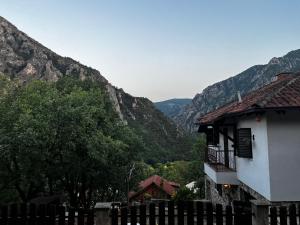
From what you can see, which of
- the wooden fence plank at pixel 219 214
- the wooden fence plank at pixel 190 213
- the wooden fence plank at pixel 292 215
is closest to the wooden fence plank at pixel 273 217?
the wooden fence plank at pixel 292 215

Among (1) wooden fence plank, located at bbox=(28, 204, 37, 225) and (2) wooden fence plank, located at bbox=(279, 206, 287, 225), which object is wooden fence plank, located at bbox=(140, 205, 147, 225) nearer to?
(1) wooden fence plank, located at bbox=(28, 204, 37, 225)

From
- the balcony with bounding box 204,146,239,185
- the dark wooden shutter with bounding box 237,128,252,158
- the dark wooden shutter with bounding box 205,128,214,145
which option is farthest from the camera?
the dark wooden shutter with bounding box 205,128,214,145

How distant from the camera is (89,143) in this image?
19.0 metres

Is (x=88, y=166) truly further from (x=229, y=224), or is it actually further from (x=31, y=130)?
(x=229, y=224)

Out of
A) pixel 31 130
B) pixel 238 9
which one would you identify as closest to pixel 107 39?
pixel 238 9

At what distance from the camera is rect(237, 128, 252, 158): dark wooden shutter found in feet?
48.4

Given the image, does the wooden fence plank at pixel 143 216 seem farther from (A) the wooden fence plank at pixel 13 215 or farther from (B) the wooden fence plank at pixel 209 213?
(A) the wooden fence plank at pixel 13 215

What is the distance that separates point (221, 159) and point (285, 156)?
351 inches

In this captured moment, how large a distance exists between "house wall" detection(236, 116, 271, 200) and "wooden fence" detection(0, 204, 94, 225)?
710 centimetres

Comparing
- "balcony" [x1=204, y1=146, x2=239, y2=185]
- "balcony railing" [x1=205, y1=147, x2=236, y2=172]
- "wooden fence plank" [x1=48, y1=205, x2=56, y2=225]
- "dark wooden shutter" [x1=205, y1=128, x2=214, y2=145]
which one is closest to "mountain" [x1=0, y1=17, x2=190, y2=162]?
"dark wooden shutter" [x1=205, y1=128, x2=214, y2=145]

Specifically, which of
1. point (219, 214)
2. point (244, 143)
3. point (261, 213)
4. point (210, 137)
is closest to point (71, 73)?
point (210, 137)

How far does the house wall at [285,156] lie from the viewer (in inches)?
488

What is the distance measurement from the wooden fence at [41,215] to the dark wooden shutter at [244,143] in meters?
8.44

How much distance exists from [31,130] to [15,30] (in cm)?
11860
